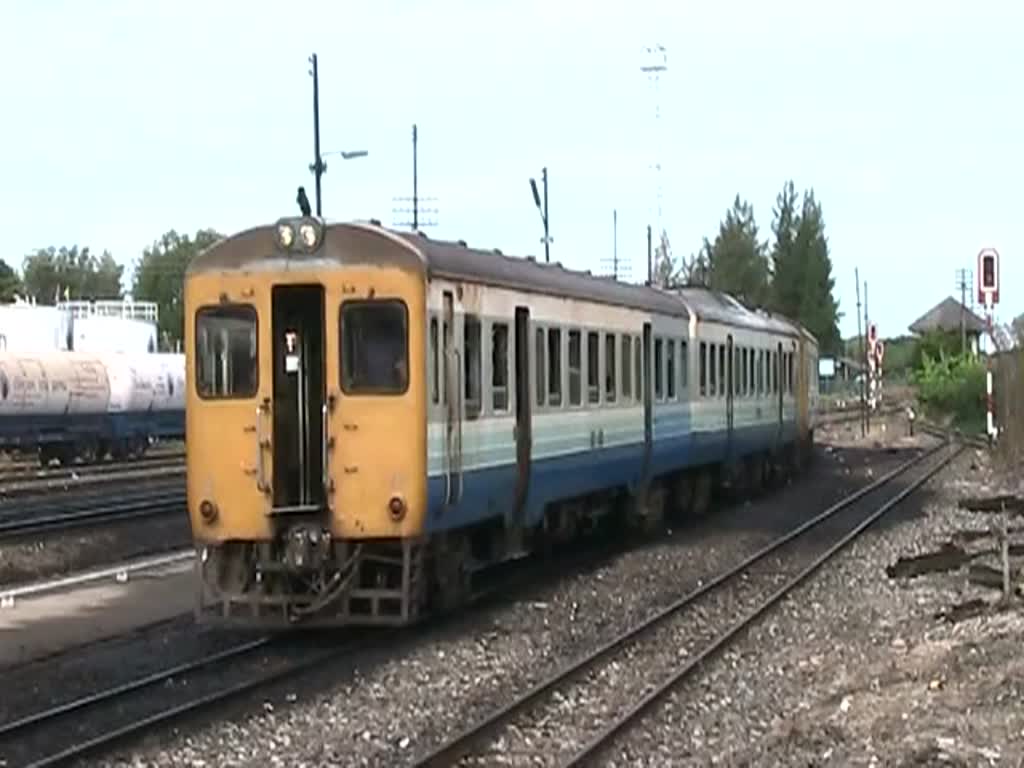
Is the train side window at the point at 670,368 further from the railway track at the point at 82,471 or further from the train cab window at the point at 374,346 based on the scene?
the railway track at the point at 82,471

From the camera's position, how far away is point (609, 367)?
2000 centimetres

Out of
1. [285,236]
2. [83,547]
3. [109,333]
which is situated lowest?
[83,547]

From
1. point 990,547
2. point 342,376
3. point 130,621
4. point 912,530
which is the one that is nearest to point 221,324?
point 342,376

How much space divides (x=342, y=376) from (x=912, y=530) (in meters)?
11.7

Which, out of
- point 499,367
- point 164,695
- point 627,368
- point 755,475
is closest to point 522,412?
point 499,367

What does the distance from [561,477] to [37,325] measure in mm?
55770

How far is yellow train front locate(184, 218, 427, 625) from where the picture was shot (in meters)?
14.0

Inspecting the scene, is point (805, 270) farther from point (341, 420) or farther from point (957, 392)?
point (341, 420)

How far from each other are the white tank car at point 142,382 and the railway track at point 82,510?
15135 millimetres

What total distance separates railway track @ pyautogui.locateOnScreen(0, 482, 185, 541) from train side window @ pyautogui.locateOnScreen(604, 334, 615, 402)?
23.5ft

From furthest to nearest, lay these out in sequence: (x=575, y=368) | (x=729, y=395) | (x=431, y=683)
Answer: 1. (x=729, y=395)
2. (x=575, y=368)
3. (x=431, y=683)

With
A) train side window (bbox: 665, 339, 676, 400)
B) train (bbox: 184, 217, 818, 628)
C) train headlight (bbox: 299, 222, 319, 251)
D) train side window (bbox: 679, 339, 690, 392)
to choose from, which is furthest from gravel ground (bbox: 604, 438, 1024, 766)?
train side window (bbox: 679, 339, 690, 392)

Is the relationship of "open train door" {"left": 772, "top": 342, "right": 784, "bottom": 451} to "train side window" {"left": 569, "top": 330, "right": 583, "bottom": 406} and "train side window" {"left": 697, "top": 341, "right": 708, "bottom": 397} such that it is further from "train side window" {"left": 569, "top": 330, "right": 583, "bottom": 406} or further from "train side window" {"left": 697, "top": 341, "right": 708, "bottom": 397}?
"train side window" {"left": 569, "top": 330, "right": 583, "bottom": 406}

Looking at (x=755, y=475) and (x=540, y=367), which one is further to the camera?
(x=755, y=475)
